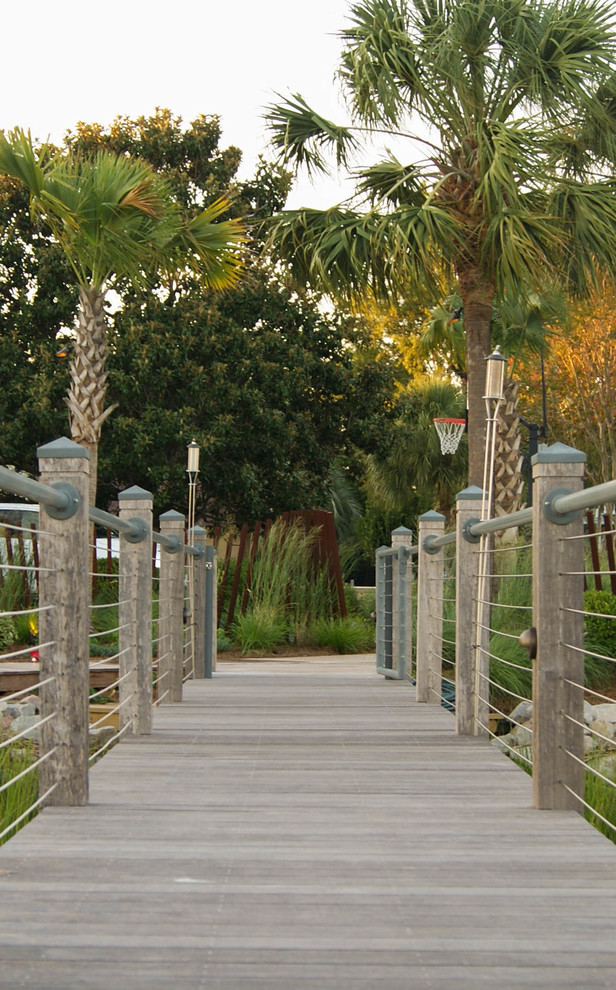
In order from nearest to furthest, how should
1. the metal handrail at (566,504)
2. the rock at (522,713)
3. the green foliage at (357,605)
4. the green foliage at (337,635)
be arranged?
the metal handrail at (566,504)
the rock at (522,713)
the green foliage at (337,635)
the green foliage at (357,605)

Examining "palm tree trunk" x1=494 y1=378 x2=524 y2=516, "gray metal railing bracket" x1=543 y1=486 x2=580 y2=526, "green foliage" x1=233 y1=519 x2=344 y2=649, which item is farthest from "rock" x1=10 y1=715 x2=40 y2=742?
"palm tree trunk" x1=494 y1=378 x2=524 y2=516

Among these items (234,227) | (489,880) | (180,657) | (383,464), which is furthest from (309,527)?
(489,880)

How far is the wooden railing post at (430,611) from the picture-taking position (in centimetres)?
731

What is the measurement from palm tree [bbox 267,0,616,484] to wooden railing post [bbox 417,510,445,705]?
17.9 feet

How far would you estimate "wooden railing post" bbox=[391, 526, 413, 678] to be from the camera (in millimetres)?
8742

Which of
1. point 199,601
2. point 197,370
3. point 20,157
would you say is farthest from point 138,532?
point 197,370

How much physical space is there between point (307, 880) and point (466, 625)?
2832 mm

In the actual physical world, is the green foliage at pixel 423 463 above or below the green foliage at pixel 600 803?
above

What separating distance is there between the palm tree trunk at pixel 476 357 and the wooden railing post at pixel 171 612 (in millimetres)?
5961

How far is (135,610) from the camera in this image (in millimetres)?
5719

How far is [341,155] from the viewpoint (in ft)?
45.6

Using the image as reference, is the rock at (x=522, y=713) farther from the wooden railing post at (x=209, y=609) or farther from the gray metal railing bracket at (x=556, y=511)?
the gray metal railing bracket at (x=556, y=511)

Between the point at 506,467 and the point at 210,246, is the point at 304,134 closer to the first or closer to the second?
the point at 210,246

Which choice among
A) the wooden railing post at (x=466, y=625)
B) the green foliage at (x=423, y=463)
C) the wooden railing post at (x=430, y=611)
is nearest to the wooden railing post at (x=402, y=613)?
the wooden railing post at (x=430, y=611)
